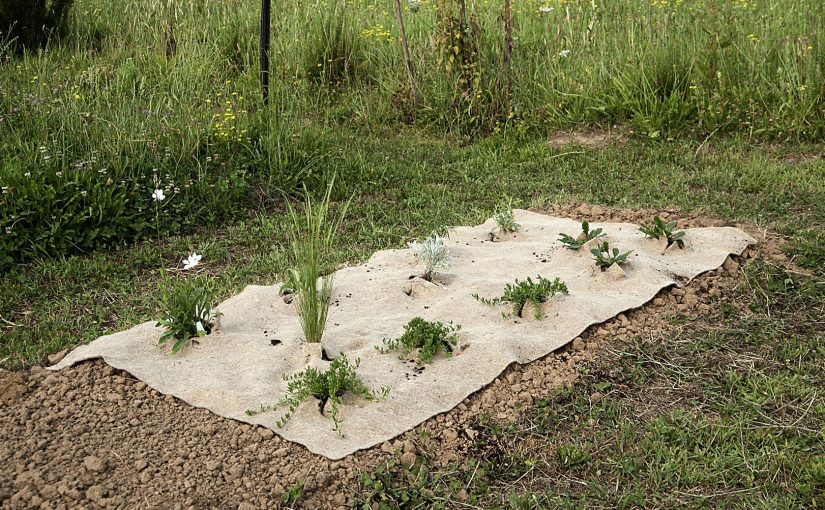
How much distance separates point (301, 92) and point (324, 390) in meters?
5.21

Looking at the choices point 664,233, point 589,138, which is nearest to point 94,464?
point 664,233

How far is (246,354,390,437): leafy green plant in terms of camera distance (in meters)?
3.24

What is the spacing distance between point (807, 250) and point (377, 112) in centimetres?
414

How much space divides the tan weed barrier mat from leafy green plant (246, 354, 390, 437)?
30 mm

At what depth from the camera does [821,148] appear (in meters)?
6.54

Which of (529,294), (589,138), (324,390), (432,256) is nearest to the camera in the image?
(324,390)

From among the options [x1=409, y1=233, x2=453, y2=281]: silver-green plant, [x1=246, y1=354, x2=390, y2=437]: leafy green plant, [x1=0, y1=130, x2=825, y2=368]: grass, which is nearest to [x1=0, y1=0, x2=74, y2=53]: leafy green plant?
[x1=0, y1=130, x2=825, y2=368]: grass

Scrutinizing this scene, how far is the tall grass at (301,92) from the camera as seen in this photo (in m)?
5.49

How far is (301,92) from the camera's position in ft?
26.4

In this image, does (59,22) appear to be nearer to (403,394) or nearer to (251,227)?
(251,227)

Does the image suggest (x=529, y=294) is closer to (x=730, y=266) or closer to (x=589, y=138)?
(x=730, y=266)

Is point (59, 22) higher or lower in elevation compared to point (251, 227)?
higher

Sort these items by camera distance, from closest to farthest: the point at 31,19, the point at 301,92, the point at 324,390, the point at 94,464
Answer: the point at 94,464 → the point at 324,390 → the point at 301,92 → the point at 31,19

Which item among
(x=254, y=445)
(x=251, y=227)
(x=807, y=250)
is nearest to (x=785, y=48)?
(x=807, y=250)
